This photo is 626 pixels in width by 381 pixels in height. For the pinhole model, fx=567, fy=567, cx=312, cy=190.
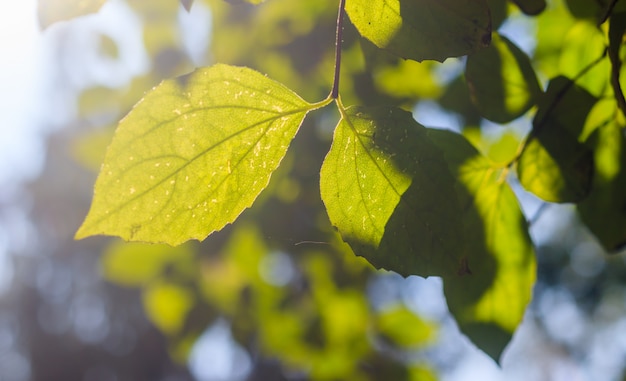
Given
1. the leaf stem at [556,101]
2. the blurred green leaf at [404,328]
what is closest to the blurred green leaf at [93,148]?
the blurred green leaf at [404,328]

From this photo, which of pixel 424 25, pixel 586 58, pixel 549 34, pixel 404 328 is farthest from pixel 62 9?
pixel 404 328

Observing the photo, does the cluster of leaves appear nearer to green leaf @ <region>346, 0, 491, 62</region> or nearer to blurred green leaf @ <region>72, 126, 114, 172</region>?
green leaf @ <region>346, 0, 491, 62</region>

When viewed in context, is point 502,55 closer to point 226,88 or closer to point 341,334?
point 226,88

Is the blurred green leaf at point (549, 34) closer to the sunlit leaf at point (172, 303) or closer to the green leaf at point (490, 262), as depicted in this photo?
the green leaf at point (490, 262)

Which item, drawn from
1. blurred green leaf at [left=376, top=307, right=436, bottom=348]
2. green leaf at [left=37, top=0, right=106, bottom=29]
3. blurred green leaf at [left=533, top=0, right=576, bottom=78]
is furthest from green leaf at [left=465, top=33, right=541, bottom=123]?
blurred green leaf at [left=376, top=307, right=436, bottom=348]

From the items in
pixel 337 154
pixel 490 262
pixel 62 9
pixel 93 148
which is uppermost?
pixel 62 9

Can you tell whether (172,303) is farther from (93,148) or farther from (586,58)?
(586,58)
